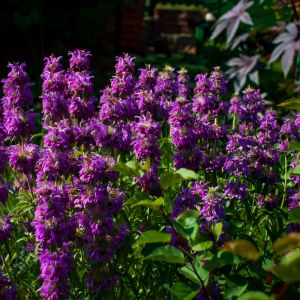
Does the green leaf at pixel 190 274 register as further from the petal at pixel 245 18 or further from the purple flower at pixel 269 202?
the petal at pixel 245 18

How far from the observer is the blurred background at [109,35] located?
28.6ft

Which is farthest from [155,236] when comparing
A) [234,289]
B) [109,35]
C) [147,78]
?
[109,35]

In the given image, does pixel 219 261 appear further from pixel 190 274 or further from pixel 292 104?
pixel 292 104

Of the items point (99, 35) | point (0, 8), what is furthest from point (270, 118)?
point (99, 35)

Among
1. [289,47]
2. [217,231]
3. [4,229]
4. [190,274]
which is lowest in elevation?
[4,229]

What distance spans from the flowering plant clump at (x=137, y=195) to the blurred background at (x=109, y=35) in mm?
3549

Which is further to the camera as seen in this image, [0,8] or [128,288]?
[0,8]

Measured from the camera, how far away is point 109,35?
36.9 feet

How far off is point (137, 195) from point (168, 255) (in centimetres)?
19

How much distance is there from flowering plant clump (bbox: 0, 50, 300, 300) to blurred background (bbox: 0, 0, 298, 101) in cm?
→ 355

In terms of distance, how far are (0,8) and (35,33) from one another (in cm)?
110

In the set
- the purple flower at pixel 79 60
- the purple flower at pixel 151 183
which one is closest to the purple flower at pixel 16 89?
the purple flower at pixel 79 60

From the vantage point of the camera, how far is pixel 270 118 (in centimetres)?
324

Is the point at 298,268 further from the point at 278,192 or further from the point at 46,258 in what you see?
the point at 278,192
